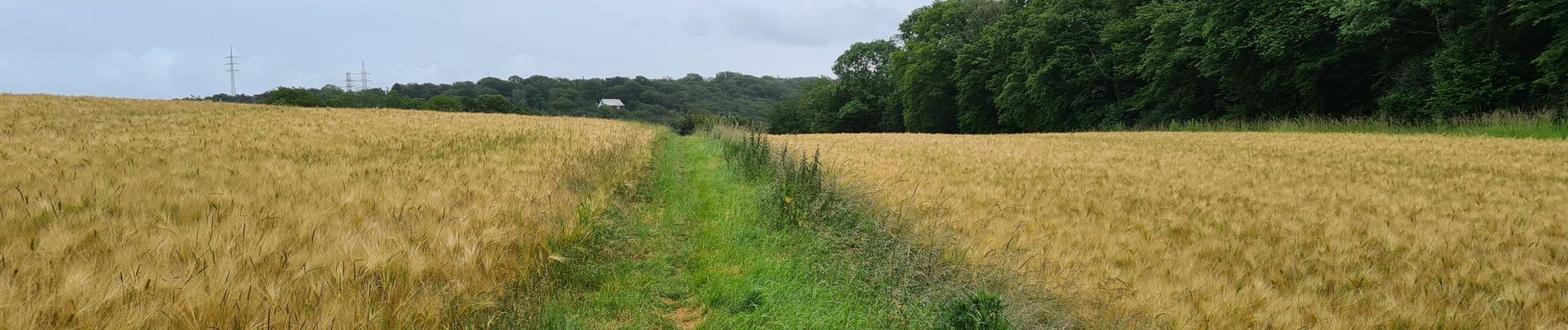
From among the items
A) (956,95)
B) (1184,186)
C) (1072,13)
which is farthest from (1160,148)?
(956,95)

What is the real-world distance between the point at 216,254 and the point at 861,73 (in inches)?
2423

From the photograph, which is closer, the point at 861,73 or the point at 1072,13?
the point at 1072,13

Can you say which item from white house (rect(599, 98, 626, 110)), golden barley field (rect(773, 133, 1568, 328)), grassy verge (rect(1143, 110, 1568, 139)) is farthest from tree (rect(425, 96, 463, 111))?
golden barley field (rect(773, 133, 1568, 328))

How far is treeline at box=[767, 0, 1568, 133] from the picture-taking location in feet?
64.7

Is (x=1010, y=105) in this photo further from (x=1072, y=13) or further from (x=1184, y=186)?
(x=1184, y=186)

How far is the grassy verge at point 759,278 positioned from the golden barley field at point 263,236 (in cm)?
32

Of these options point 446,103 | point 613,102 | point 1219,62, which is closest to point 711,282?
point 1219,62

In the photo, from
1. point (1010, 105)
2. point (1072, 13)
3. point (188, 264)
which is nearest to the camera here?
point (188, 264)

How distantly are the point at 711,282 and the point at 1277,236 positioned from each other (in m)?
3.47

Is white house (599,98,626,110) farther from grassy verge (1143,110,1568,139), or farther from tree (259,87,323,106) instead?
grassy verge (1143,110,1568,139)

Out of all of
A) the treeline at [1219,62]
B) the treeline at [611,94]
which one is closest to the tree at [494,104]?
the treeline at [611,94]

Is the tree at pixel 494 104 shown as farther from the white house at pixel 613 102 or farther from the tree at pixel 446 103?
the white house at pixel 613 102

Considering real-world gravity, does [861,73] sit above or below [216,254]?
above

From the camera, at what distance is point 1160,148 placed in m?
13.1
